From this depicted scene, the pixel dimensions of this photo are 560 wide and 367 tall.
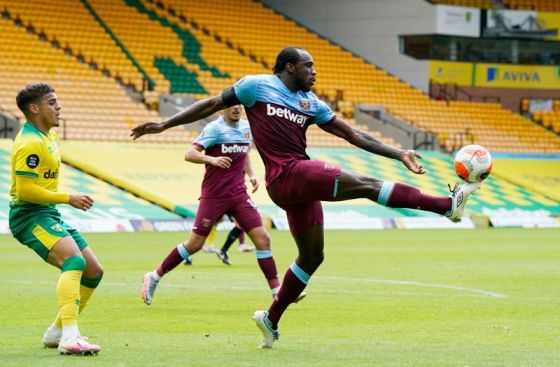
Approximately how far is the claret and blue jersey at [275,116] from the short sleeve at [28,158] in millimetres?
1682

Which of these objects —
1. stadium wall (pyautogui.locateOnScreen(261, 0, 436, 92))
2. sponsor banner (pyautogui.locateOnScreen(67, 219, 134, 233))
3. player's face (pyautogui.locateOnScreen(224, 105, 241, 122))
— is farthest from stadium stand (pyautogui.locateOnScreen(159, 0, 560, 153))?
player's face (pyautogui.locateOnScreen(224, 105, 241, 122))

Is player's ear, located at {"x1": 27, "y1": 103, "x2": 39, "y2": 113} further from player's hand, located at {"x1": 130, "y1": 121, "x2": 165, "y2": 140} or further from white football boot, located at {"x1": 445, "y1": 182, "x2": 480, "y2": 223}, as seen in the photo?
white football boot, located at {"x1": 445, "y1": 182, "x2": 480, "y2": 223}

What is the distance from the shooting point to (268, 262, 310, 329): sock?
10.2m

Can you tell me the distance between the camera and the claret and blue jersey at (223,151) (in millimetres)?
15719

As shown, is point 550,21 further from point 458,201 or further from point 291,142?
point 458,201

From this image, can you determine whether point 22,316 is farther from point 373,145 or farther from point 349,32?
point 349,32

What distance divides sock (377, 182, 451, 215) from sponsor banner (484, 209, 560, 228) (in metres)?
29.5

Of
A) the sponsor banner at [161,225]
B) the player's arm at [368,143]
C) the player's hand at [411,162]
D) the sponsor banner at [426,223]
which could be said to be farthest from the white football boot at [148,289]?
the sponsor banner at [426,223]

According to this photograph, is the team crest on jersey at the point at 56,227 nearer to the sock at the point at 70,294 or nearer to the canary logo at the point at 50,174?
the sock at the point at 70,294

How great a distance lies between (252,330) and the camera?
11.4m

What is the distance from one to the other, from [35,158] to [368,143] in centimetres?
265

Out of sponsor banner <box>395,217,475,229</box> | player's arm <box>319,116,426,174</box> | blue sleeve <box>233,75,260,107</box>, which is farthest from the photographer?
sponsor banner <box>395,217,475,229</box>

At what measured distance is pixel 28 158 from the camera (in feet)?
30.8

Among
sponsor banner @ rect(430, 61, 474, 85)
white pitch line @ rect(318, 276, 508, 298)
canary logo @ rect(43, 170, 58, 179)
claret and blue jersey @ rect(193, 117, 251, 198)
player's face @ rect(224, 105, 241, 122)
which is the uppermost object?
canary logo @ rect(43, 170, 58, 179)
